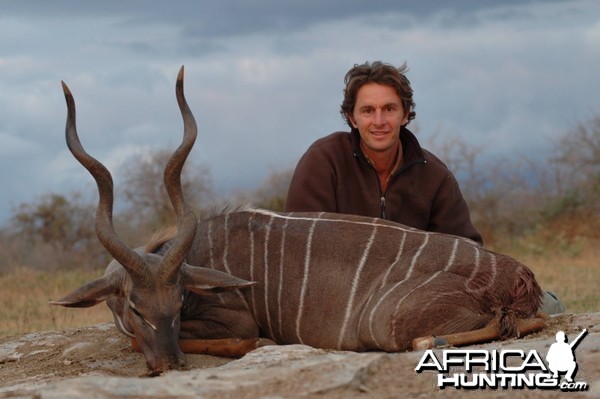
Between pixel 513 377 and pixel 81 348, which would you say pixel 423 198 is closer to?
pixel 81 348

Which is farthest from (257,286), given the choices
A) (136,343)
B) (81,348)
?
(81,348)

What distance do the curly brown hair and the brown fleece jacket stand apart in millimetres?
184

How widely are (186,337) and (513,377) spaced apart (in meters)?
2.16

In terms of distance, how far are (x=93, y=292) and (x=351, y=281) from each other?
128cm

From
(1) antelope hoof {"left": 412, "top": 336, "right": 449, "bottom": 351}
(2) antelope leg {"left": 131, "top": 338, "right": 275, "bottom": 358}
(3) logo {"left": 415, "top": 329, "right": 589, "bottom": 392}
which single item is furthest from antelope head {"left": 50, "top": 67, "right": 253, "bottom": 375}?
(3) logo {"left": 415, "top": 329, "right": 589, "bottom": 392}

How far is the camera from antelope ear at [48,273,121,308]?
15.4 ft

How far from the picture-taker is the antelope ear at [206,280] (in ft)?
15.3

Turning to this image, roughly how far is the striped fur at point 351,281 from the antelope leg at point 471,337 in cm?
5

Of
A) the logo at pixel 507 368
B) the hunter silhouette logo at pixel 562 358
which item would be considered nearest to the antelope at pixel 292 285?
the logo at pixel 507 368

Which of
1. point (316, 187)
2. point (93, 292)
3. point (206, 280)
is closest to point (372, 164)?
point (316, 187)

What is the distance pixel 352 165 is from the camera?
18.1ft

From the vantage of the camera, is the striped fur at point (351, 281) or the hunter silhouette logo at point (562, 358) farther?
the striped fur at point (351, 281)

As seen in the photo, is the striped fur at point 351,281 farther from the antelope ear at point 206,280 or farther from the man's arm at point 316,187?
the man's arm at point 316,187

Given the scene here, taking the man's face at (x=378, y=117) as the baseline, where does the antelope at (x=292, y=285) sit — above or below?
below
